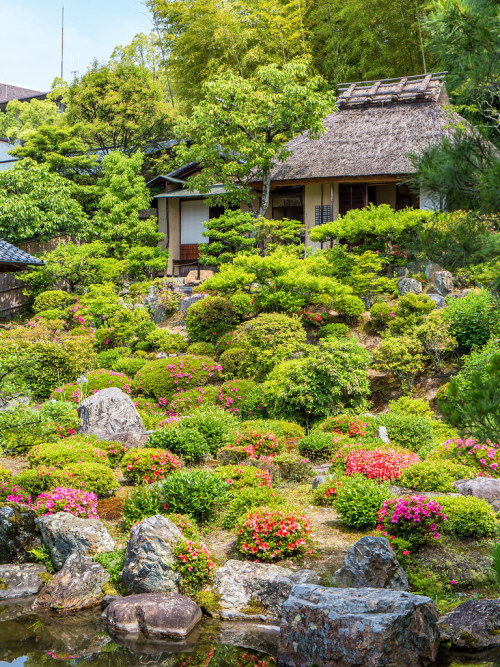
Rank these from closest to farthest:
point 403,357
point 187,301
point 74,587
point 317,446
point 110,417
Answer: point 74,587, point 317,446, point 110,417, point 403,357, point 187,301

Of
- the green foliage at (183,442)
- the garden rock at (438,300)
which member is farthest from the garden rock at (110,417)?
the garden rock at (438,300)

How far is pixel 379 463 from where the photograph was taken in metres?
9.64

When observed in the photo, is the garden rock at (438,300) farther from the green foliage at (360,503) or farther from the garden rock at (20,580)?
the garden rock at (20,580)

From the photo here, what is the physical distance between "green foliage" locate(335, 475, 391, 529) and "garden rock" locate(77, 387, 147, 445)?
5.19 m

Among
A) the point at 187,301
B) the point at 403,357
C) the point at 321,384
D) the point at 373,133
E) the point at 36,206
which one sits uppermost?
the point at 373,133

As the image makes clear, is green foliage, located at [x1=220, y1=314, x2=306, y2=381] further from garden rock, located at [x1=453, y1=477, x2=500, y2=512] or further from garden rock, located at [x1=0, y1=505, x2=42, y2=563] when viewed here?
garden rock, located at [x1=0, y1=505, x2=42, y2=563]

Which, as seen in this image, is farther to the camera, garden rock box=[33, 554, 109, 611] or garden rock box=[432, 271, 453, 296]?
garden rock box=[432, 271, 453, 296]

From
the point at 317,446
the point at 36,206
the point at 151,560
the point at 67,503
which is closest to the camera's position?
the point at 151,560

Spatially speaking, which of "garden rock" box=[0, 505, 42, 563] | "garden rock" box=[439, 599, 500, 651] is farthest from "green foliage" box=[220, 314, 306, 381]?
"garden rock" box=[439, 599, 500, 651]

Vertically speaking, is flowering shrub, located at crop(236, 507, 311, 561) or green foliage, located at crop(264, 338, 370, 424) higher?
green foliage, located at crop(264, 338, 370, 424)

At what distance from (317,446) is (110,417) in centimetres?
438

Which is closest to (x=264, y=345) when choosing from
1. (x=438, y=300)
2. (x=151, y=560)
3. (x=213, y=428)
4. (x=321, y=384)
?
(x=321, y=384)

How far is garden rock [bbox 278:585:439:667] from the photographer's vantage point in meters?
5.54

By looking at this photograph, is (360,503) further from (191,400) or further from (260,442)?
(191,400)
